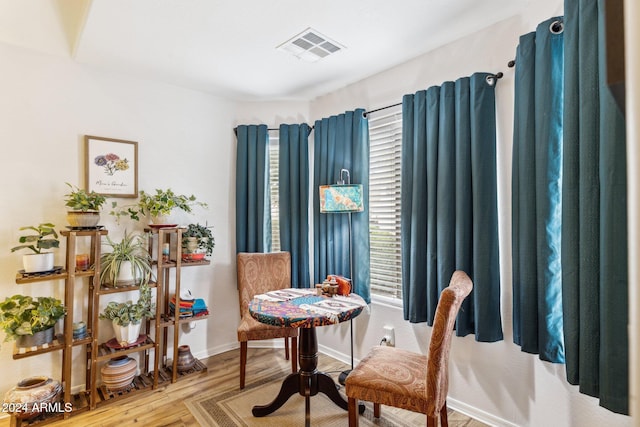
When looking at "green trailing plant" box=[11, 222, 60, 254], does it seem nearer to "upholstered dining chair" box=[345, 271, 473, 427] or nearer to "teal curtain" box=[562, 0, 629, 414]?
"upholstered dining chair" box=[345, 271, 473, 427]

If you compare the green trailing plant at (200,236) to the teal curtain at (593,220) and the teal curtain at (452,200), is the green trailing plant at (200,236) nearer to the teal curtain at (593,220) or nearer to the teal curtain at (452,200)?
the teal curtain at (452,200)

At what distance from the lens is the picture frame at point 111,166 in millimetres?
2502

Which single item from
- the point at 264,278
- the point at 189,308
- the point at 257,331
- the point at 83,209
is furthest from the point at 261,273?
the point at 83,209

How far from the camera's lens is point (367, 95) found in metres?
2.84

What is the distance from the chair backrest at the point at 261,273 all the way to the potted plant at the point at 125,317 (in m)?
0.74

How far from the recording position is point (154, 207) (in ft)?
8.48

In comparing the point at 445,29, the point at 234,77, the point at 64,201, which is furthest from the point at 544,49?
the point at 64,201

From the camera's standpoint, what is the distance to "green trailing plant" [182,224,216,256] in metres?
2.80

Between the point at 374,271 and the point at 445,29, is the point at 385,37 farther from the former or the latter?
the point at 374,271

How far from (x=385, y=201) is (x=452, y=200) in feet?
2.16

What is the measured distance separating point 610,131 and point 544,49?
0.68 meters

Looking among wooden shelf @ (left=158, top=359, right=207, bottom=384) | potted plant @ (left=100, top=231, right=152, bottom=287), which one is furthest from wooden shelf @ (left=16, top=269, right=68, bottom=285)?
wooden shelf @ (left=158, top=359, right=207, bottom=384)

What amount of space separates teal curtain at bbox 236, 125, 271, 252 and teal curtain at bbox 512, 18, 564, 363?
2.19m

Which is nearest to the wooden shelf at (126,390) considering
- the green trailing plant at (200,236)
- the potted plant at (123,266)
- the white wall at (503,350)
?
the potted plant at (123,266)
